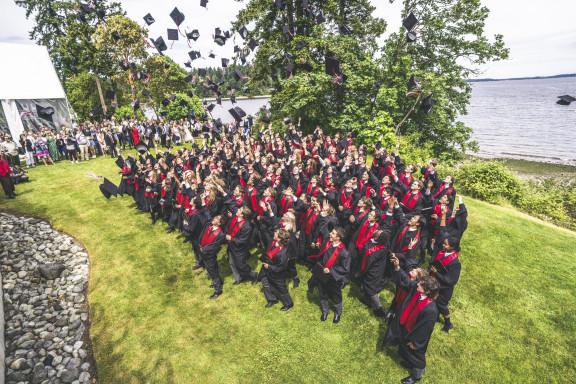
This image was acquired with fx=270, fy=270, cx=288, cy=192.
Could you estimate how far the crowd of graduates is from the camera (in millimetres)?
4816

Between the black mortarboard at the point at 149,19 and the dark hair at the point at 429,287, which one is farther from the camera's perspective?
the black mortarboard at the point at 149,19

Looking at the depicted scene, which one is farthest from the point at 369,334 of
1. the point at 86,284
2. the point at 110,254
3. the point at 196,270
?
the point at 110,254

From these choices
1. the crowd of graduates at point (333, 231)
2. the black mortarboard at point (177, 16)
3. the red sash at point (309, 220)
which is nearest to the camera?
the crowd of graduates at point (333, 231)

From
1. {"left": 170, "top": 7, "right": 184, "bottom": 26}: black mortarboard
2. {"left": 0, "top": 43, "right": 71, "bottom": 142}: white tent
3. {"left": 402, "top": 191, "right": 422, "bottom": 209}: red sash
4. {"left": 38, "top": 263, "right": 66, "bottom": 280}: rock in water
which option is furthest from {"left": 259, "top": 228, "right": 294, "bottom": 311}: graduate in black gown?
{"left": 0, "top": 43, "right": 71, "bottom": 142}: white tent

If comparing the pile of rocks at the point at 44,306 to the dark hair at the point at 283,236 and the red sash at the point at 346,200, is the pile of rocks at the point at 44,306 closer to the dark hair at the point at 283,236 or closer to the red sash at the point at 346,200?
the dark hair at the point at 283,236

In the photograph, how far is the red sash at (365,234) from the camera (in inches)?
227

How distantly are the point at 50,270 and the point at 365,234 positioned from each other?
300 inches

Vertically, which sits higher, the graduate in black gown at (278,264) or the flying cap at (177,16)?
the flying cap at (177,16)

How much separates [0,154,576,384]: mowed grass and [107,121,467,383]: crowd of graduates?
1.24ft

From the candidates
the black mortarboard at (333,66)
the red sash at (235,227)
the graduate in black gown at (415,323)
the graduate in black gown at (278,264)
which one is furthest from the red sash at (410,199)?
the black mortarboard at (333,66)

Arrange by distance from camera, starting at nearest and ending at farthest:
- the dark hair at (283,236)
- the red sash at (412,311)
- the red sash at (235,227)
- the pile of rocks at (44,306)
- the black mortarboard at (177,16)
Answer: the red sash at (412,311) < the pile of rocks at (44,306) < the dark hair at (283,236) < the red sash at (235,227) < the black mortarboard at (177,16)

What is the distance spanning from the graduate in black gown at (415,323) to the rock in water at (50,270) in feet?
25.4

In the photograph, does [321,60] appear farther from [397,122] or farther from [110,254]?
[110,254]

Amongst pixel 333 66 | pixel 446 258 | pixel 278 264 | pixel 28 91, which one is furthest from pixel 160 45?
pixel 446 258
